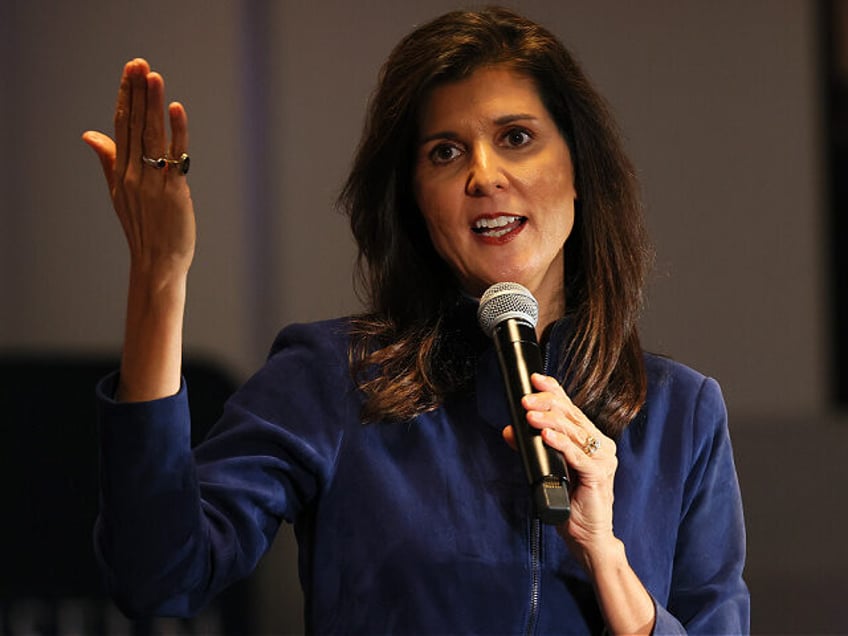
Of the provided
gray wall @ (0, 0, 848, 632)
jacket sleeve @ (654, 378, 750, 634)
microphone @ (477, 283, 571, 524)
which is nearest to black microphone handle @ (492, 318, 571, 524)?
microphone @ (477, 283, 571, 524)

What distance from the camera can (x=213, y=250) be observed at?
314 centimetres

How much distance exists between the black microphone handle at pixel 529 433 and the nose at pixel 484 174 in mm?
215

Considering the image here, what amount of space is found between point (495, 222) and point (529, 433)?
367 mm

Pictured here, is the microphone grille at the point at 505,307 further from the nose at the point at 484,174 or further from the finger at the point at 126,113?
the finger at the point at 126,113

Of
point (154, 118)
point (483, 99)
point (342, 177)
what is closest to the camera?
point (154, 118)

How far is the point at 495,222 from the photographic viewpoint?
56.6 inches

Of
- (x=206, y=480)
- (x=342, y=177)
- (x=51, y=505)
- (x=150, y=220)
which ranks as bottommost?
(x=51, y=505)

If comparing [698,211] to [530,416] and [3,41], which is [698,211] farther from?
[530,416]

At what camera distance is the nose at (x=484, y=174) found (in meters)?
1.42

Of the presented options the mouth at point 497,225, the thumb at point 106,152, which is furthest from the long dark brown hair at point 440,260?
the thumb at point 106,152

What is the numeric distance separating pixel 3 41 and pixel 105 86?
9.6 inches

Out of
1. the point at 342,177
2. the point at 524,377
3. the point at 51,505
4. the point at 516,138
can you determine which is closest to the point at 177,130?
the point at 524,377

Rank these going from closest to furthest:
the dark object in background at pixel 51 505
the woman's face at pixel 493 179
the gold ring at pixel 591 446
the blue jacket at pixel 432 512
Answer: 1. the gold ring at pixel 591 446
2. the blue jacket at pixel 432 512
3. the woman's face at pixel 493 179
4. the dark object in background at pixel 51 505

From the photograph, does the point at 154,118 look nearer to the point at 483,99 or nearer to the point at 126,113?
the point at 126,113
